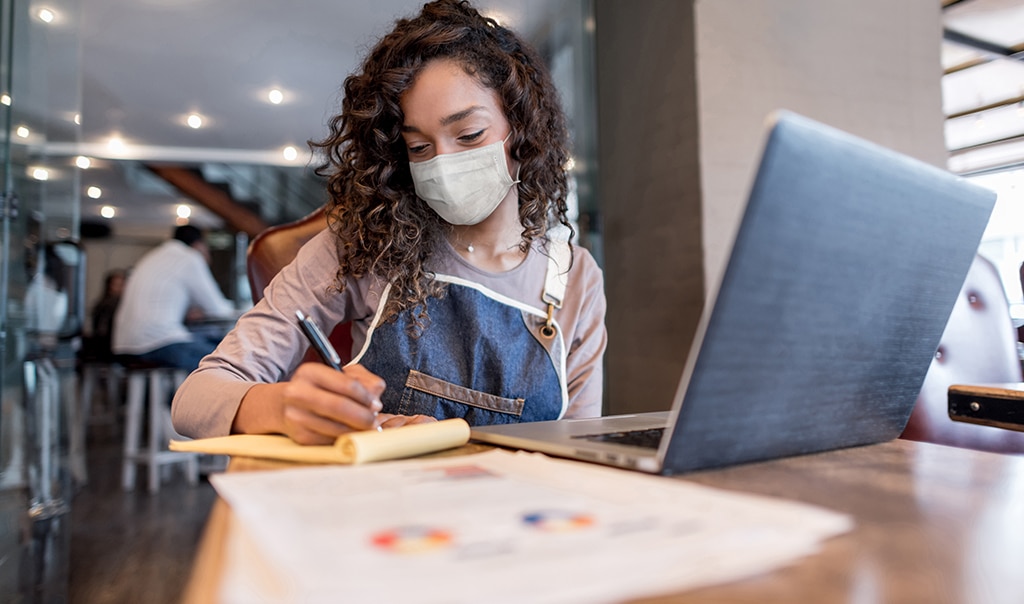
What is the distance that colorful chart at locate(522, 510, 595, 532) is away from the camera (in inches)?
A: 12.4

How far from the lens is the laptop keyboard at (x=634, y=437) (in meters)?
0.57

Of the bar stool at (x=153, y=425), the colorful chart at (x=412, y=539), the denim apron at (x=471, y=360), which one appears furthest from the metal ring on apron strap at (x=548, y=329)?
the bar stool at (x=153, y=425)

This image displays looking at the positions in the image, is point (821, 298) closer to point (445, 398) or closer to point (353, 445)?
point (353, 445)

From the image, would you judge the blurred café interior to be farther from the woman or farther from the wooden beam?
the wooden beam

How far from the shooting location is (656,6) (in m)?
2.68

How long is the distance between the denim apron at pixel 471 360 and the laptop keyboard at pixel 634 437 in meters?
0.38

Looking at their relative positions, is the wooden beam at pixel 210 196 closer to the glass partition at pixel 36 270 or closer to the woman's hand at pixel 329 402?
the glass partition at pixel 36 270

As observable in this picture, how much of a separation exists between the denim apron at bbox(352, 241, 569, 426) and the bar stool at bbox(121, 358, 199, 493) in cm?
279

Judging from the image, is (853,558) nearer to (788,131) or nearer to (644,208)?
(788,131)

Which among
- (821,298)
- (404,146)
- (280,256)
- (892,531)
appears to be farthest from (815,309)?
(280,256)

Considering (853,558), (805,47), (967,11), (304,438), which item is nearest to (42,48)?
(304,438)

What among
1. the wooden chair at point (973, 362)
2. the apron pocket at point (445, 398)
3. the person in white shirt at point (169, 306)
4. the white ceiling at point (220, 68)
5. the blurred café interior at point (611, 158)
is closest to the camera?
the apron pocket at point (445, 398)

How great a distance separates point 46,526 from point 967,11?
16.6ft

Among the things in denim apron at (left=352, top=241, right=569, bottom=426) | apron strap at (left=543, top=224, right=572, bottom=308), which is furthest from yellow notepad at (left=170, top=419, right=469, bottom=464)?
apron strap at (left=543, top=224, right=572, bottom=308)
